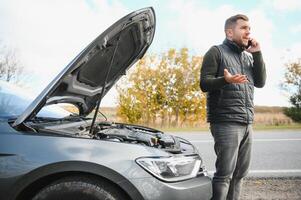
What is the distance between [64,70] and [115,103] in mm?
19484

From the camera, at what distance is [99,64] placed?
337cm

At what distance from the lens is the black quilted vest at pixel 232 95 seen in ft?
10.5

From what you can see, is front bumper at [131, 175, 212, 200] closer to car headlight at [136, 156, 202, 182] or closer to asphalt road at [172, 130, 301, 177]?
car headlight at [136, 156, 202, 182]

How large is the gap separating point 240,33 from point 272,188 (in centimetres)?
200

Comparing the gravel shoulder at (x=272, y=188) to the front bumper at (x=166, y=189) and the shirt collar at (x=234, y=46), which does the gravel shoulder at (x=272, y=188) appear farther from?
the front bumper at (x=166, y=189)

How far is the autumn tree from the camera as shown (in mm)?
21500

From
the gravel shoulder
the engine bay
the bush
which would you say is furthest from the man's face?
the bush

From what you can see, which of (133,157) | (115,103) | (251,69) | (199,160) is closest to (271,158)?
(251,69)

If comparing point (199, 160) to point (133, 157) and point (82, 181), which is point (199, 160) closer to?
point (133, 157)

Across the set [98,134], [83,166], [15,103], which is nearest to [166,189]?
[83,166]

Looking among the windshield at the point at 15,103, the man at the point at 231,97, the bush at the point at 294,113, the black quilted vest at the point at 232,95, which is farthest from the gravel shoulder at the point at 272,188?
the bush at the point at 294,113

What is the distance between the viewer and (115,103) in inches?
858

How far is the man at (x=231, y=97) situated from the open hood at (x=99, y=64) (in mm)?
717

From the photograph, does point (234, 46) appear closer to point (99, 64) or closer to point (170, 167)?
point (99, 64)
